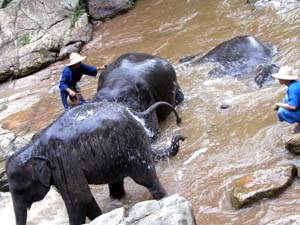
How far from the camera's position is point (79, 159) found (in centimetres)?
441

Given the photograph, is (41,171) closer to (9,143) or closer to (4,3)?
(9,143)

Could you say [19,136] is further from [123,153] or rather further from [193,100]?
[123,153]

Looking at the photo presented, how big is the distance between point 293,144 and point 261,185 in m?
0.63

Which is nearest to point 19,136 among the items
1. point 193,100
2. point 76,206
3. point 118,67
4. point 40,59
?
point 118,67

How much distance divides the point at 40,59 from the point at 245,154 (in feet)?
23.0

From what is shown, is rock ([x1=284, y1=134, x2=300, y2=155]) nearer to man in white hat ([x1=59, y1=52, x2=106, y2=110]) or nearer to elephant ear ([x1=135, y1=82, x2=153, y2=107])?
elephant ear ([x1=135, y1=82, x2=153, y2=107])

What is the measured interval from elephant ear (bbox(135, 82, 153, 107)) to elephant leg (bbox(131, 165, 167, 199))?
64.9 inches

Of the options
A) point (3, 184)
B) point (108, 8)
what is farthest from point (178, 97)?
point (108, 8)

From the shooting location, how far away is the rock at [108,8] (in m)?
12.6

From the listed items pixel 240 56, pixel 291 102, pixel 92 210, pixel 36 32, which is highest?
pixel 291 102

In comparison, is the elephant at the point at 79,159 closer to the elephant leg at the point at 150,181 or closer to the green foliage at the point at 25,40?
the elephant leg at the point at 150,181

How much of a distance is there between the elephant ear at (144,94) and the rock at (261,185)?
203cm

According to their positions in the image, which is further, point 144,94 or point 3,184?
point 144,94

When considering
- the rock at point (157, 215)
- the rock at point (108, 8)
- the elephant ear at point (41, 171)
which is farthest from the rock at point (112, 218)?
the rock at point (108, 8)
